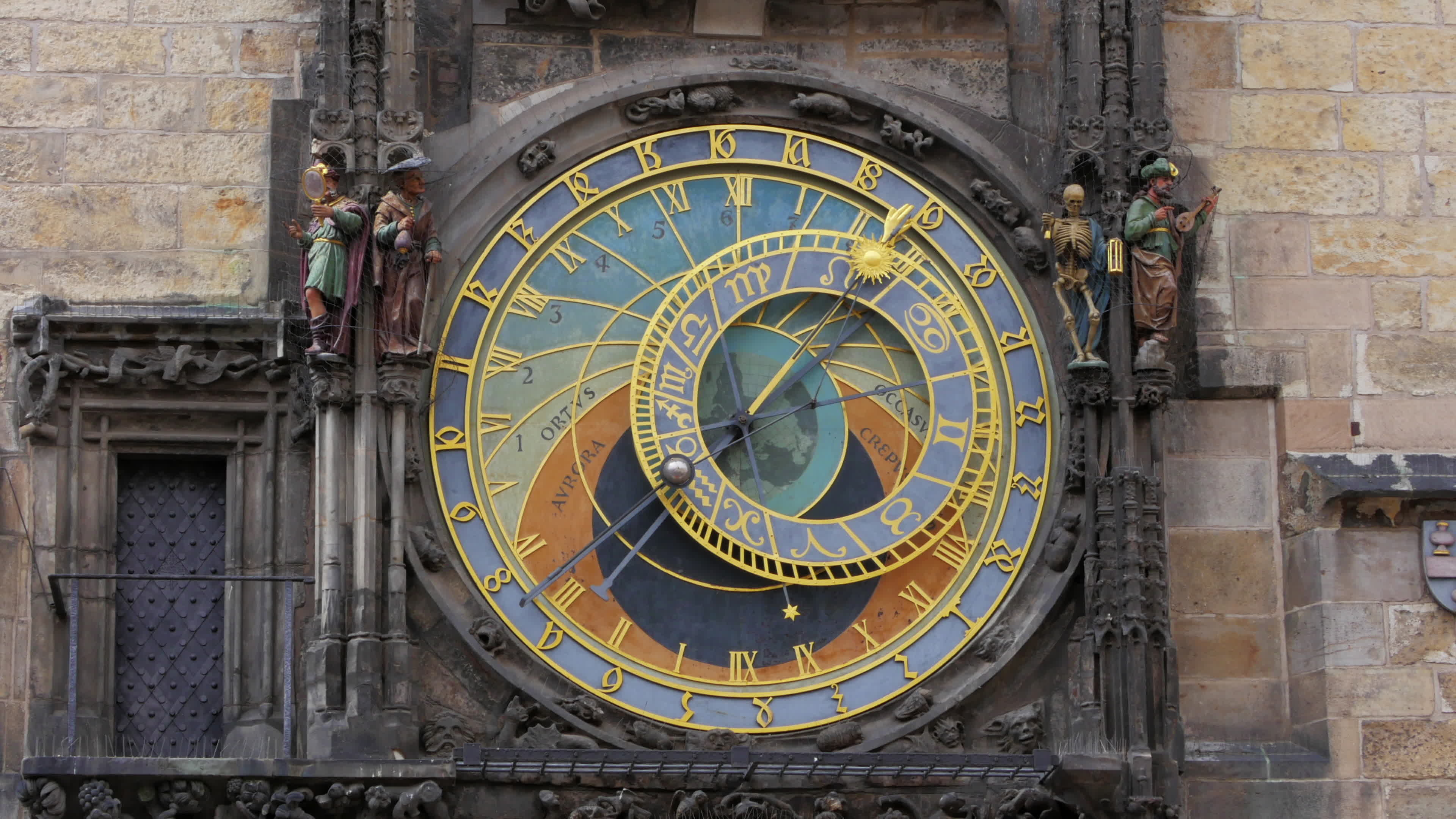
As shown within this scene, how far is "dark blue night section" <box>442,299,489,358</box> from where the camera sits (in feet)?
36.4

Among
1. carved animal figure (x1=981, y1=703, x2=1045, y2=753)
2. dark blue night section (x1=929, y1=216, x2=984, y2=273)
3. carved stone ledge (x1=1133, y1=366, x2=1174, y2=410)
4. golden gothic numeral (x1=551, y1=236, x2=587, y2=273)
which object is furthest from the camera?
dark blue night section (x1=929, y1=216, x2=984, y2=273)

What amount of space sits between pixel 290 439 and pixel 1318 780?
4.01 meters

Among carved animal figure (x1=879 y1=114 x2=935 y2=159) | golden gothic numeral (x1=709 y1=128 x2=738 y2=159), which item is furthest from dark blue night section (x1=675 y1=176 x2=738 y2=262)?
carved animal figure (x1=879 y1=114 x2=935 y2=159)

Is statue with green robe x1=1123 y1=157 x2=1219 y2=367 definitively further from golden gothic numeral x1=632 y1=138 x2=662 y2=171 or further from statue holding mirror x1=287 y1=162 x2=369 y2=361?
statue holding mirror x1=287 y1=162 x2=369 y2=361

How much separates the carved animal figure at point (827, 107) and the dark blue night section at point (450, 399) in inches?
65.0

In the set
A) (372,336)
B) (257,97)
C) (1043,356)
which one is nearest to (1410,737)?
(1043,356)

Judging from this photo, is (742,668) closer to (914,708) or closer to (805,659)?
(805,659)

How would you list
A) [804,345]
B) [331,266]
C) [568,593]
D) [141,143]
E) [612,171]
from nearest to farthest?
1. [331,266]
2. [568,593]
3. [804,345]
4. [612,171]
5. [141,143]

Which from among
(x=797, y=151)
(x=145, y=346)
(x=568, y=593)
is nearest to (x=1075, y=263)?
(x=797, y=151)

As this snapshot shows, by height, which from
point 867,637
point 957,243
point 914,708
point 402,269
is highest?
point 957,243

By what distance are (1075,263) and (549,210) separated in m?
1.98

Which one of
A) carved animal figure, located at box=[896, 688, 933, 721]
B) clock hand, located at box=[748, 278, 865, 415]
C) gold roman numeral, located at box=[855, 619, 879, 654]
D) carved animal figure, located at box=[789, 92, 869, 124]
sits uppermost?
carved animal figure, located at box=[789, 92, 869, 124]

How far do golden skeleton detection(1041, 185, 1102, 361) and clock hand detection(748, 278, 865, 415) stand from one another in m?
0.74

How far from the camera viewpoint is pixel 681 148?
11398mm
